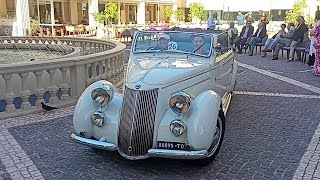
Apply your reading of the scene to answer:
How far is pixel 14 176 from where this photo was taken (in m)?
4.17

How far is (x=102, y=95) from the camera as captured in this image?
14.7ft

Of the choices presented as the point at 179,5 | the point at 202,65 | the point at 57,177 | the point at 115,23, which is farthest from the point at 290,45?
the point at 179,5

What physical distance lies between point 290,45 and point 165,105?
11.3 meters

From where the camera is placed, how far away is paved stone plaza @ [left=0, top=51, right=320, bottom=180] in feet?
14.0

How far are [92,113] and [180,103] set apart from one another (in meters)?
1.18

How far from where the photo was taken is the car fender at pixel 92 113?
434cm

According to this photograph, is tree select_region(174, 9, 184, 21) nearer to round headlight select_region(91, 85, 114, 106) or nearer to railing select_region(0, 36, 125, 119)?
railing select_region(0, 36, 125, 119)

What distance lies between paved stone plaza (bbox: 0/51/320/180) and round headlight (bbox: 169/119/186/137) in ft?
1.77

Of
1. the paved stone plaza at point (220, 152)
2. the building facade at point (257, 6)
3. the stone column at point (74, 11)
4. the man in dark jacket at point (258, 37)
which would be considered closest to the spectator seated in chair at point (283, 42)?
the man in dark jacket at point (258, 37)

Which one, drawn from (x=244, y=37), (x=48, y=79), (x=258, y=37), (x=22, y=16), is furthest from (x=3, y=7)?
(x=48, y=79)

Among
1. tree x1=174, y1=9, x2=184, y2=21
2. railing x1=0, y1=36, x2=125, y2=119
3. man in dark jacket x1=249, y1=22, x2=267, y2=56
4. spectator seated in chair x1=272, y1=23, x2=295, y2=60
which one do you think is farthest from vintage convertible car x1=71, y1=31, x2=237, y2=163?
tree x1=174, y1=9, x2=184, y2=21

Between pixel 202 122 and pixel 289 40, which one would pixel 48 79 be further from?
pixel 289 40

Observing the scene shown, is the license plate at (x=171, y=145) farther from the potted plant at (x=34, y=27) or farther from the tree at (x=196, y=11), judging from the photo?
the tree at (x=196, y=11)

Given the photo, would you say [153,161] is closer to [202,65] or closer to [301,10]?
[202,65]
